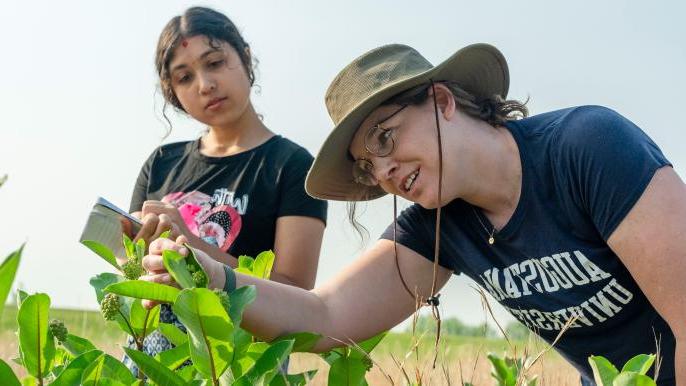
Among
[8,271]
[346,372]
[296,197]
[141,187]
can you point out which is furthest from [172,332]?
[141,187]

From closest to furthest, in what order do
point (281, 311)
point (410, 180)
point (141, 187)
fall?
1. point (281, 311)
2. point (410, 180)
3. point (141, 187)

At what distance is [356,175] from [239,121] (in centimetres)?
80

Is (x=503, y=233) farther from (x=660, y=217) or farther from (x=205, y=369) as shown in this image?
(x=205, y=369)

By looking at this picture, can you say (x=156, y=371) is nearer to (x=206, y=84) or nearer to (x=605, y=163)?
(x=605, y=163)

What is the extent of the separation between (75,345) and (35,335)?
9.0 inches

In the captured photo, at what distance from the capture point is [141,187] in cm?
275

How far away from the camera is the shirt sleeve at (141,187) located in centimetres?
273

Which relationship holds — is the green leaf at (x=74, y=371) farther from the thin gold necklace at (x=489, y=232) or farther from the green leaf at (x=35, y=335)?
the thin gold necklace at (x=489, y=232)

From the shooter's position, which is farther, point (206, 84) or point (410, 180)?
point (206, 84)

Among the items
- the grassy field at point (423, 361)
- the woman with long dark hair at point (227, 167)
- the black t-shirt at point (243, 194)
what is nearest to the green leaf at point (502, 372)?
the grassy field at point (423, 361)

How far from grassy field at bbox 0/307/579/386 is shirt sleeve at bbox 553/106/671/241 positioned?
31 cm

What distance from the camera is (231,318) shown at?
105 centimetres

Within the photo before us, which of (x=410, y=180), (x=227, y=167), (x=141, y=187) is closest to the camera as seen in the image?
(x=410, y=180)

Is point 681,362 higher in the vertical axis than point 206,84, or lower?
lower
